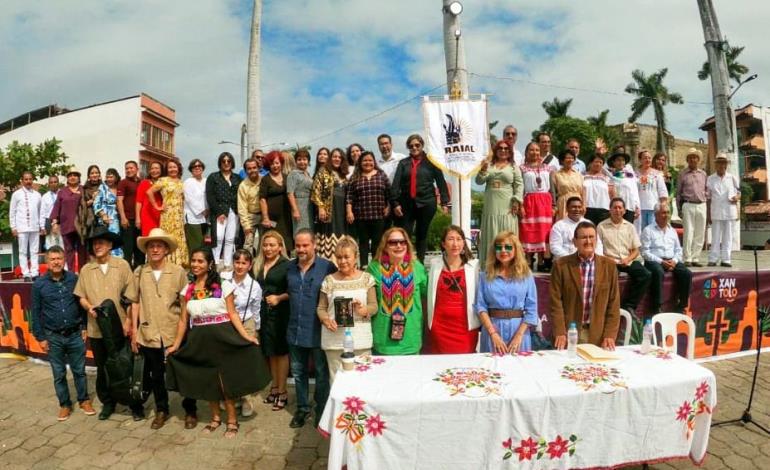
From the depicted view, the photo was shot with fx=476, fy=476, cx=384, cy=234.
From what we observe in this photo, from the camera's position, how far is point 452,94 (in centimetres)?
734

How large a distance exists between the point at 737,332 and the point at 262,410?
19.8ft

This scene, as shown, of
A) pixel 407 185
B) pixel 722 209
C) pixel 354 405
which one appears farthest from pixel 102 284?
pixel 722 209

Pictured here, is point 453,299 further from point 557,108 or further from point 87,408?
point 557,108

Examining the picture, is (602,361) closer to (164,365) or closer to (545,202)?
(545,202)

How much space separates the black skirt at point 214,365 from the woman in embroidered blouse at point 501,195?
341cm

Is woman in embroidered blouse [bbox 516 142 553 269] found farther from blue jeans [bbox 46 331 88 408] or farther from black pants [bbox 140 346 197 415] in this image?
blue jeans [bbox 46 331 88 408]

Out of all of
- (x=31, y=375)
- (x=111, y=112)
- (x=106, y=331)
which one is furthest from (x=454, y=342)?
(x=111, y=112)

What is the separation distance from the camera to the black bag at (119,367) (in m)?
4.43

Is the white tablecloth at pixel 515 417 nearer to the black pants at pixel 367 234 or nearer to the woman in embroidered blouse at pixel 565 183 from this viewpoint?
the black pants at pixel 367 234

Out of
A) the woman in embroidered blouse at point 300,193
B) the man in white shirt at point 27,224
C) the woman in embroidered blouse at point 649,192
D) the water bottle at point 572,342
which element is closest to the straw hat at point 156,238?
the woman in embroidered blouse at point 300,193

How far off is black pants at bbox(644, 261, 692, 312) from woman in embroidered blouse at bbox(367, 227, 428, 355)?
131 inches

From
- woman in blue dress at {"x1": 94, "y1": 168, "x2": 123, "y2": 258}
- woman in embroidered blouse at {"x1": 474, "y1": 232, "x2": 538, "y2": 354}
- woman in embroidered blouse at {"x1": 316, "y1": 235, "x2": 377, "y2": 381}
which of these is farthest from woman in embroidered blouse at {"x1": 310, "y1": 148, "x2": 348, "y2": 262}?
woman in blue dress at {"x1": 94, "y1": 168, "x2": 123, "y2": 258}

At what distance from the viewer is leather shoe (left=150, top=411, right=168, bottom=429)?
4.39 metres

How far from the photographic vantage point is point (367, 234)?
20.5 feet
